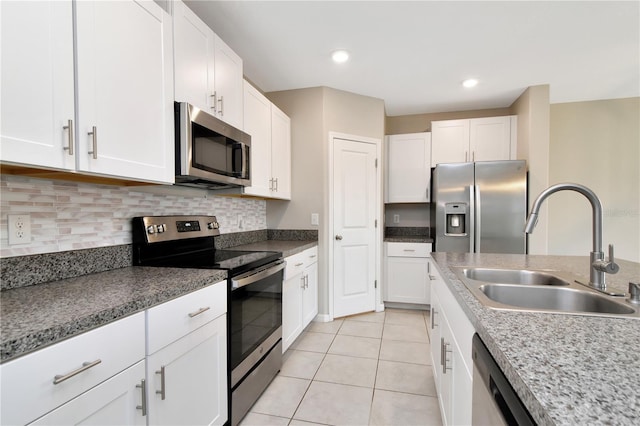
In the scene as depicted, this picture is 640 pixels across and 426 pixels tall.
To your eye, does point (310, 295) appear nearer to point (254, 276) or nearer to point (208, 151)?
point (254, 276)

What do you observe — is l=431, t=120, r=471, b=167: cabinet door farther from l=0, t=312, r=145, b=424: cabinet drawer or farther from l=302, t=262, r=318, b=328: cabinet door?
l=0, t=312, r=145, b=424: cabinet drawer

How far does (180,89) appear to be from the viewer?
5.07 ft

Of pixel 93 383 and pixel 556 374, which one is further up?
pixel 556 374

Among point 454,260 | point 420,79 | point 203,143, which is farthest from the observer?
point 420,79

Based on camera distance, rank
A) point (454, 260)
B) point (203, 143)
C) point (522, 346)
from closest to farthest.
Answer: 1. point (522, 346)
2. point (203, 143)
3. point (454, 260)

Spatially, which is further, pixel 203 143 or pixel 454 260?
pixel 454 260

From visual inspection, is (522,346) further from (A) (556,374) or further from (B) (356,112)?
(B) (356,112)

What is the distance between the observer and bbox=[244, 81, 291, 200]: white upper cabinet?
2342 millimetres

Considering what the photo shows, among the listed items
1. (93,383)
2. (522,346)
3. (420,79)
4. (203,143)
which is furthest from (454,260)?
(420,79)

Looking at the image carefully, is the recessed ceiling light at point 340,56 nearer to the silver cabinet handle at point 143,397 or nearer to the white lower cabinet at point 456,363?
the white lower cabinet at point 456,363

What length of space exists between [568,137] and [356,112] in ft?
8.59

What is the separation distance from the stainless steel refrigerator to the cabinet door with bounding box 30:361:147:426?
2979mm

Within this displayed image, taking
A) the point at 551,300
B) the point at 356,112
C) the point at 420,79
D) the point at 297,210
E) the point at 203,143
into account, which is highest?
the point at 420,79

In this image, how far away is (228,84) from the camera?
1.97m
